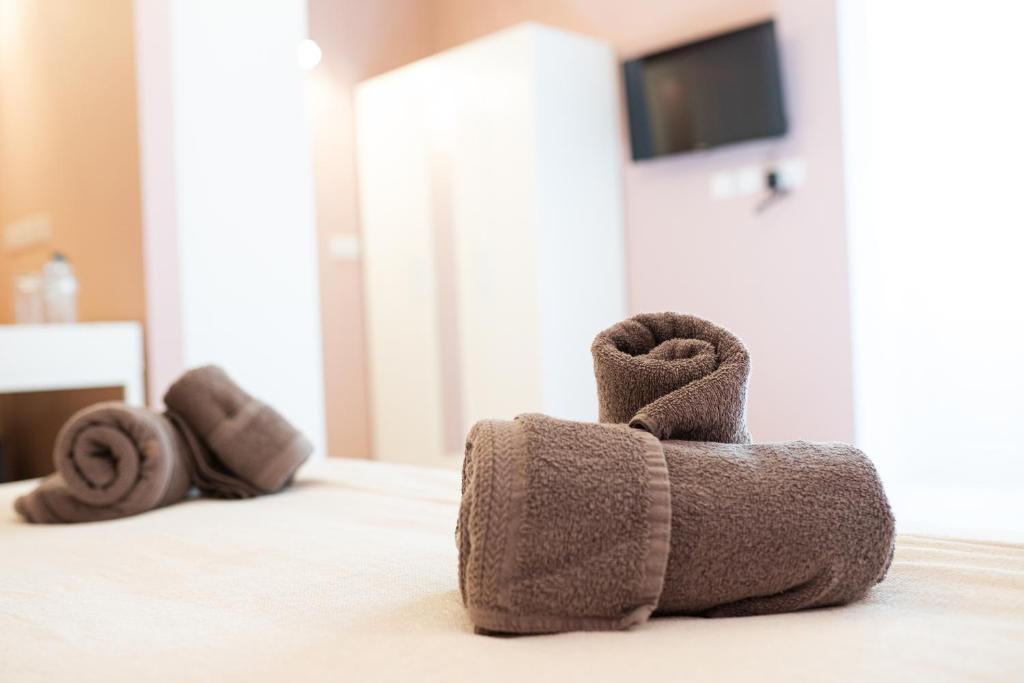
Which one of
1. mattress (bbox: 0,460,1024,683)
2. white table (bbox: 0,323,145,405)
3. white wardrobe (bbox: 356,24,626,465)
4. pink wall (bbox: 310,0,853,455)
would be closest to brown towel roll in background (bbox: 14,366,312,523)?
mattress (bbox: 0,460,1024,683)

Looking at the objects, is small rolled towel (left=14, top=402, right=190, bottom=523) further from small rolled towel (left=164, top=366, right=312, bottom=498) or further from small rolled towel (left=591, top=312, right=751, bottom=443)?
small rolled towel (left=591, top=312, right=751, bottom=443)

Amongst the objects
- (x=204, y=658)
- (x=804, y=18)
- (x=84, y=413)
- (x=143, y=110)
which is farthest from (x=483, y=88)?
(x=204, y=658)

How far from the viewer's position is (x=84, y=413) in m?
1.45

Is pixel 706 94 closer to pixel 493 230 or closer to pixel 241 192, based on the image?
pixel 493 230

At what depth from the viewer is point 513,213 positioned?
3.45 meters

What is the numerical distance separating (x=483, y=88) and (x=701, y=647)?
3083 mm

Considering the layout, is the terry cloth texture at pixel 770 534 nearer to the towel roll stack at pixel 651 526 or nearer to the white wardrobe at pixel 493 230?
the towel roll stack at pixel 651 526

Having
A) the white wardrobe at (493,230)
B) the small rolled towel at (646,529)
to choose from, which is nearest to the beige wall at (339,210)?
the white wardrobe at (493,230)

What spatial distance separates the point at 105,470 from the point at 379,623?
32.3 inches

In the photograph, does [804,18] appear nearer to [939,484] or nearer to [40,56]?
[939,484]

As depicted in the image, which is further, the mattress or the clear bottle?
the clear bottle

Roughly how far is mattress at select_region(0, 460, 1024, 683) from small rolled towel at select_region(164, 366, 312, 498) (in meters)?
0.30

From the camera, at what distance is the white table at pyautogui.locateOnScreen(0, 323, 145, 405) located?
219 centimetres

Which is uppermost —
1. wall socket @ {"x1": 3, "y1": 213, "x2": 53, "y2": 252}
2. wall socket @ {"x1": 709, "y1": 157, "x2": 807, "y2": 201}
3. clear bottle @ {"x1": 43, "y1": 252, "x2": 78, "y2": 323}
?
wall socket @ {"x1": 709, "y1": 157, "x2": 807, "y2": 201}
